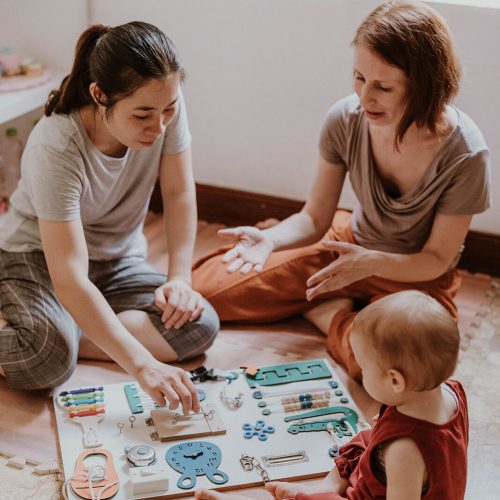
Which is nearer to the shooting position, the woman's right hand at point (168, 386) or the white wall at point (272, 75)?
the woman's right hand at point (168, 386)

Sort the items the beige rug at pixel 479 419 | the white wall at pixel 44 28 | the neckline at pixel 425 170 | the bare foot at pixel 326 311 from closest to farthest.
A: 1. the beige rug at pixel 479 419
2. the neckline at pixel 425 170
3. the bare foot at pixel 326 311
4. the white wall at pixel 44 28

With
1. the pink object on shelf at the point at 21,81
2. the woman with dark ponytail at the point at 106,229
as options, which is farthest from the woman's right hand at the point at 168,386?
the pink object on shelf at the point at 21,81

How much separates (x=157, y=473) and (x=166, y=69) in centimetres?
70

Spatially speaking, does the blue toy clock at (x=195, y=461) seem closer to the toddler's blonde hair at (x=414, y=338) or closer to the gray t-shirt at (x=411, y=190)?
the toddler's blonde hair at (x=414, y=338)

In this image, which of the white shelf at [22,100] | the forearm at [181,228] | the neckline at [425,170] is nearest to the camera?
the neckline at [425,170]

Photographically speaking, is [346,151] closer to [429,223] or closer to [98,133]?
[429,223]

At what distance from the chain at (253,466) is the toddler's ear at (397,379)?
0.40 m

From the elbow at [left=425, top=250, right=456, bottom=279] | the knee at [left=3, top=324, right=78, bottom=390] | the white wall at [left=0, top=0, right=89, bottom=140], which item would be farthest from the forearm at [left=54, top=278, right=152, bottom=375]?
the white wall at [left=0, top=0, right=89, bottom=140]

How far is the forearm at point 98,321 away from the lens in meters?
1.47

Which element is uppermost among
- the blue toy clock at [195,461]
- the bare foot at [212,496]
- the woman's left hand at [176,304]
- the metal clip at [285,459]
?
the woman's left hand at [176,304]

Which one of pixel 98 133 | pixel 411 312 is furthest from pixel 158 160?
pixel 411 312

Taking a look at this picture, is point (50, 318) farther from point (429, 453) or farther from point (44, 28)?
point (44, 28)

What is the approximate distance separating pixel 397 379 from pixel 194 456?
0.50 m

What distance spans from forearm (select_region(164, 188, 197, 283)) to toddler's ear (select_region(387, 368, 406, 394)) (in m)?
0.73
